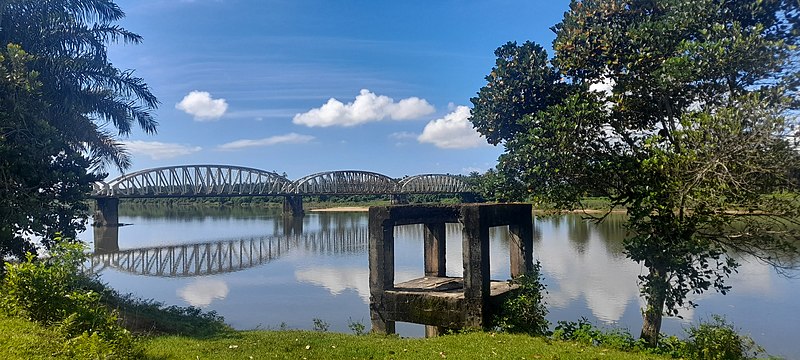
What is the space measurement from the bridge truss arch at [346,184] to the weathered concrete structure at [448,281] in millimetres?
62570

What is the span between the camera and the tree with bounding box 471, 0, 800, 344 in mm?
8242

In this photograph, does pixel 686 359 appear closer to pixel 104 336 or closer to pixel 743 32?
pixel 743 32

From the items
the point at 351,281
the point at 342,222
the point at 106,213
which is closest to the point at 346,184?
the point at 342,222

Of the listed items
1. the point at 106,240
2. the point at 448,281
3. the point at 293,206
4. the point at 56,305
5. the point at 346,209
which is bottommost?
the point at 106,240

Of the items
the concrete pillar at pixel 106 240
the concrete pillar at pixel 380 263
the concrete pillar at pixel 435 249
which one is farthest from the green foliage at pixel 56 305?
the concrete pillar at pixel 106 240

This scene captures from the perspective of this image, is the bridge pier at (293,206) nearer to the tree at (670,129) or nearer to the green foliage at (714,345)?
the tree at (670,129)

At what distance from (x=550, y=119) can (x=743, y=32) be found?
349 cm

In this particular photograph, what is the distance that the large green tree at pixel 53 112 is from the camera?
1127cm

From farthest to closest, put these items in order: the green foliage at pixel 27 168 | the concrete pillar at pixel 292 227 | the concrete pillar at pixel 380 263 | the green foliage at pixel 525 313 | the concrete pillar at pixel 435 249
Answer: the concrete pillar at pixel 292 227, the concrete pillar at pixel 435 249, the concrete pillar at pixel 380 263, the green foliage at pixel 525 313, the green foliage at pixel 27 168

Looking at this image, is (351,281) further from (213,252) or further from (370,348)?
(213,252)

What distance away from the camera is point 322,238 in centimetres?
4600

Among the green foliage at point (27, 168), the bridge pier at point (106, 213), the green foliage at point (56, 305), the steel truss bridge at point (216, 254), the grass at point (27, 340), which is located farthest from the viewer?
the bridge pier at point (106, 213)

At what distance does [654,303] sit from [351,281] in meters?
14.8

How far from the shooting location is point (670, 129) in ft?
33.7
